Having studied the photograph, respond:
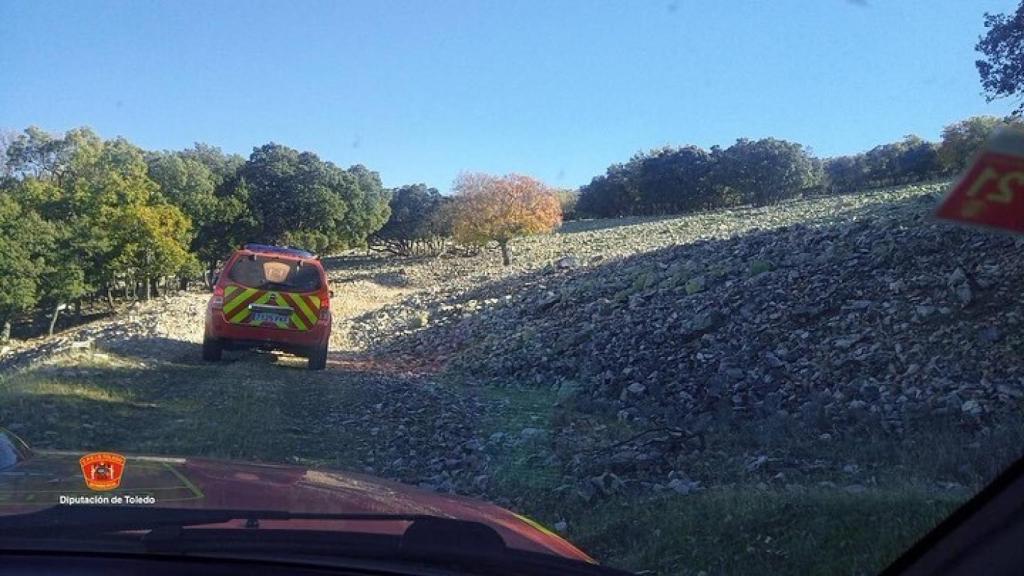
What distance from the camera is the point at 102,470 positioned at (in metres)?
3.23

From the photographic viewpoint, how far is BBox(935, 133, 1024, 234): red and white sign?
192 centimetres

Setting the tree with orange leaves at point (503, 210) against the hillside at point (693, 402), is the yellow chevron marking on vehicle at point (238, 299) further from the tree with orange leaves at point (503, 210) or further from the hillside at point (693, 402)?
the tree with orange leaves at point (503, 210)

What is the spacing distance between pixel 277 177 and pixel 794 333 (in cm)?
2731

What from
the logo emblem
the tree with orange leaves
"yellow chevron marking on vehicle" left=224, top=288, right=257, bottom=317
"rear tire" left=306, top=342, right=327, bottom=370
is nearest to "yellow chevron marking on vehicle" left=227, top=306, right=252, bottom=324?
"yellow chevron marking on vehicle" left=224, top=288, right=257, bottom=317

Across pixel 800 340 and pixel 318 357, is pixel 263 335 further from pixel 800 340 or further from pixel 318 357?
pixel 800 340

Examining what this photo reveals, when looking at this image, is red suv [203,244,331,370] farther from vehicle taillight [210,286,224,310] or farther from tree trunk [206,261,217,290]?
tree trunk [206,261,217,290]

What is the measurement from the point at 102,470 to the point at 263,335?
30.0 feet

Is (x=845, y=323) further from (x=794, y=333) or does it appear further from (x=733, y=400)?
(x=733, y=400)

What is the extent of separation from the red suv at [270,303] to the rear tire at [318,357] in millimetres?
58

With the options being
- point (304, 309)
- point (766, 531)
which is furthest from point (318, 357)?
point (766, 531)

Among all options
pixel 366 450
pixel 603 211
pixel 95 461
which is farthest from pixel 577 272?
pixel 603 211

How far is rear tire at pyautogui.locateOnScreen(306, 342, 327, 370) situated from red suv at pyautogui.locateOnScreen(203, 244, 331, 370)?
58 millimetres

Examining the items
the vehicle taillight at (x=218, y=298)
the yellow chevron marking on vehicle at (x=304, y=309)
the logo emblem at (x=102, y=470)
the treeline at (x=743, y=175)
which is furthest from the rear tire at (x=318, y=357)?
the treeline at (x=743, y=175)

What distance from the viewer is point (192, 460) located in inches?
149
